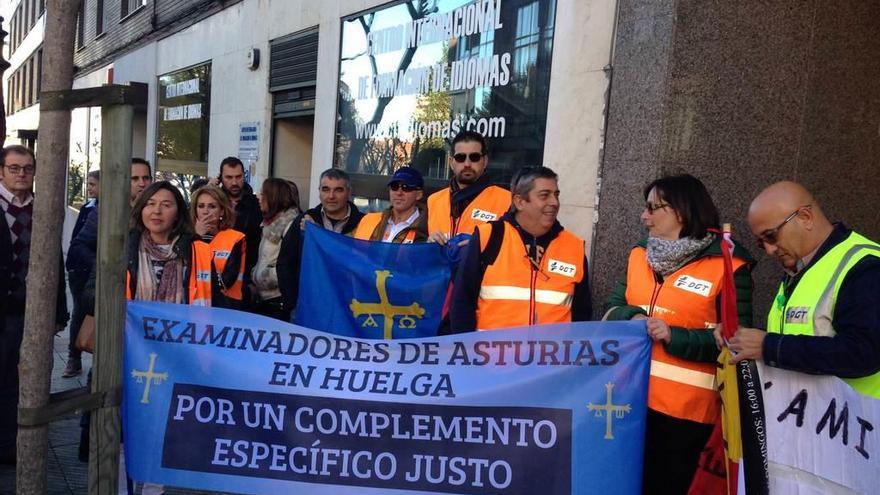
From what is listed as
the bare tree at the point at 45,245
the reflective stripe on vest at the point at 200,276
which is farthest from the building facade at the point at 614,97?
the bare tree at the point at 45,245

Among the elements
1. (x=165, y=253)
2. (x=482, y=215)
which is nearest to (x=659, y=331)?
(x=482, y=215)

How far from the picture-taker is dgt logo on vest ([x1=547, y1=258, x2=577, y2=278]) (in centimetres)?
375

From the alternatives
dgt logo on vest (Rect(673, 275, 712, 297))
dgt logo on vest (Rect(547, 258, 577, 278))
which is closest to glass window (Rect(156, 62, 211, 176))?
dgt logo on vest (Rect(547, 258, 577, 278))

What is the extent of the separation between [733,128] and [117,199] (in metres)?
3.43

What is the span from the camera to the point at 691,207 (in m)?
3.39

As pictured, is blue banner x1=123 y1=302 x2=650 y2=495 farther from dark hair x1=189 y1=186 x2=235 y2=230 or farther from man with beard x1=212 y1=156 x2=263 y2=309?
man with beard x1=212 y1=156 x2=263 y2=309

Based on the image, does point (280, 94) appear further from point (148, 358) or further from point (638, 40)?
point (148, 358)

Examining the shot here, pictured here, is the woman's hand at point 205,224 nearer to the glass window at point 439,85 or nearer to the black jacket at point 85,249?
the black jacket at point 85,249

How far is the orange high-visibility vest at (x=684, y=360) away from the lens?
10.8ft

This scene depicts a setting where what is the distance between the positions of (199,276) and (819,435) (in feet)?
10.1

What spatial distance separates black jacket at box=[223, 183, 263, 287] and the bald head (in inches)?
162

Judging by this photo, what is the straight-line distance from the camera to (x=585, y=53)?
5.07 metres

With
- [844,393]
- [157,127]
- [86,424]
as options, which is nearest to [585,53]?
[844,393]

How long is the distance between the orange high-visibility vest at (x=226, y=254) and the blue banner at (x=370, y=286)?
39cm
